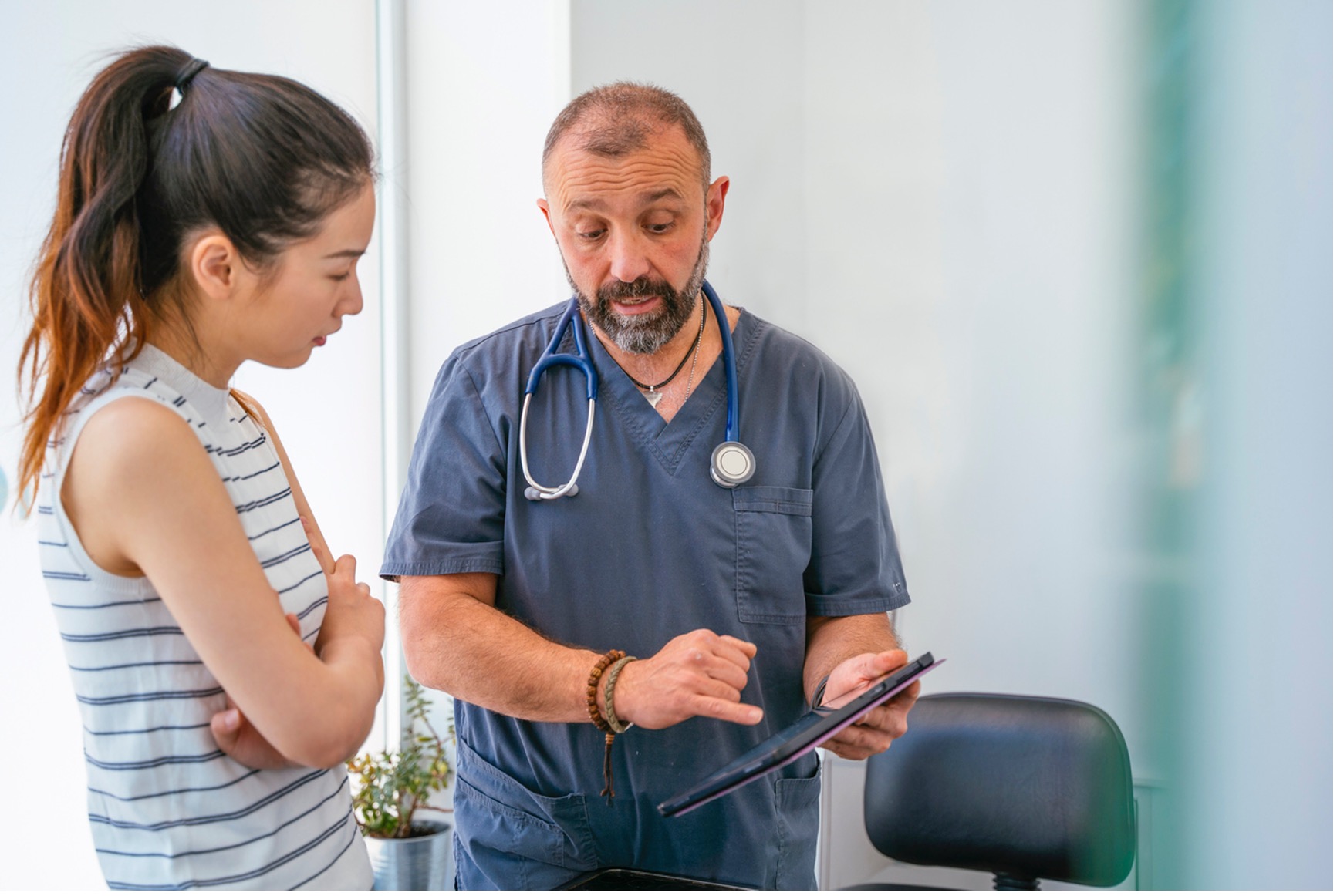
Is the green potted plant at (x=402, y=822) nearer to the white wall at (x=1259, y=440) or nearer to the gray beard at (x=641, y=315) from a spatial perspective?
the gray beard at (x=641, y=315)

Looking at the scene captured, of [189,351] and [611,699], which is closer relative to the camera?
[189,351]

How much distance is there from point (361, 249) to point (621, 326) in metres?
0.55

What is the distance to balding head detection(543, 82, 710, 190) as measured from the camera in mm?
1313

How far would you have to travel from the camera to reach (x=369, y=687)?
80 cm

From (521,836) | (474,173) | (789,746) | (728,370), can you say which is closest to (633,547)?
(728,370)

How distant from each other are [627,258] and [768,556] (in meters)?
0.43

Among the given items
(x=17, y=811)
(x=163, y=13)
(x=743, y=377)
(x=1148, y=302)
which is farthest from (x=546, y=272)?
(x=1148, y=302)

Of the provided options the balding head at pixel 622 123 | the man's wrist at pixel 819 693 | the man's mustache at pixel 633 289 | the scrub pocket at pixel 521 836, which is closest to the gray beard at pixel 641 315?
the man's mustache at pixel 633 289

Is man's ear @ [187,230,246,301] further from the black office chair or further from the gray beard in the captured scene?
the black office chair

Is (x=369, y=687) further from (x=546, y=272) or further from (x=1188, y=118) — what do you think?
(x=546, y=272)

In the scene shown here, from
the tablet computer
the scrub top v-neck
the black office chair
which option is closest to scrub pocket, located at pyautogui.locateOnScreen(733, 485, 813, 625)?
the scrub top v-neck

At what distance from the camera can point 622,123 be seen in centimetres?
133

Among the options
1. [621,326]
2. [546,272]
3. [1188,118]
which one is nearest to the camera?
[1188,118]

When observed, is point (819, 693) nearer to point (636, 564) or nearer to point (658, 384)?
point (636, 564)
